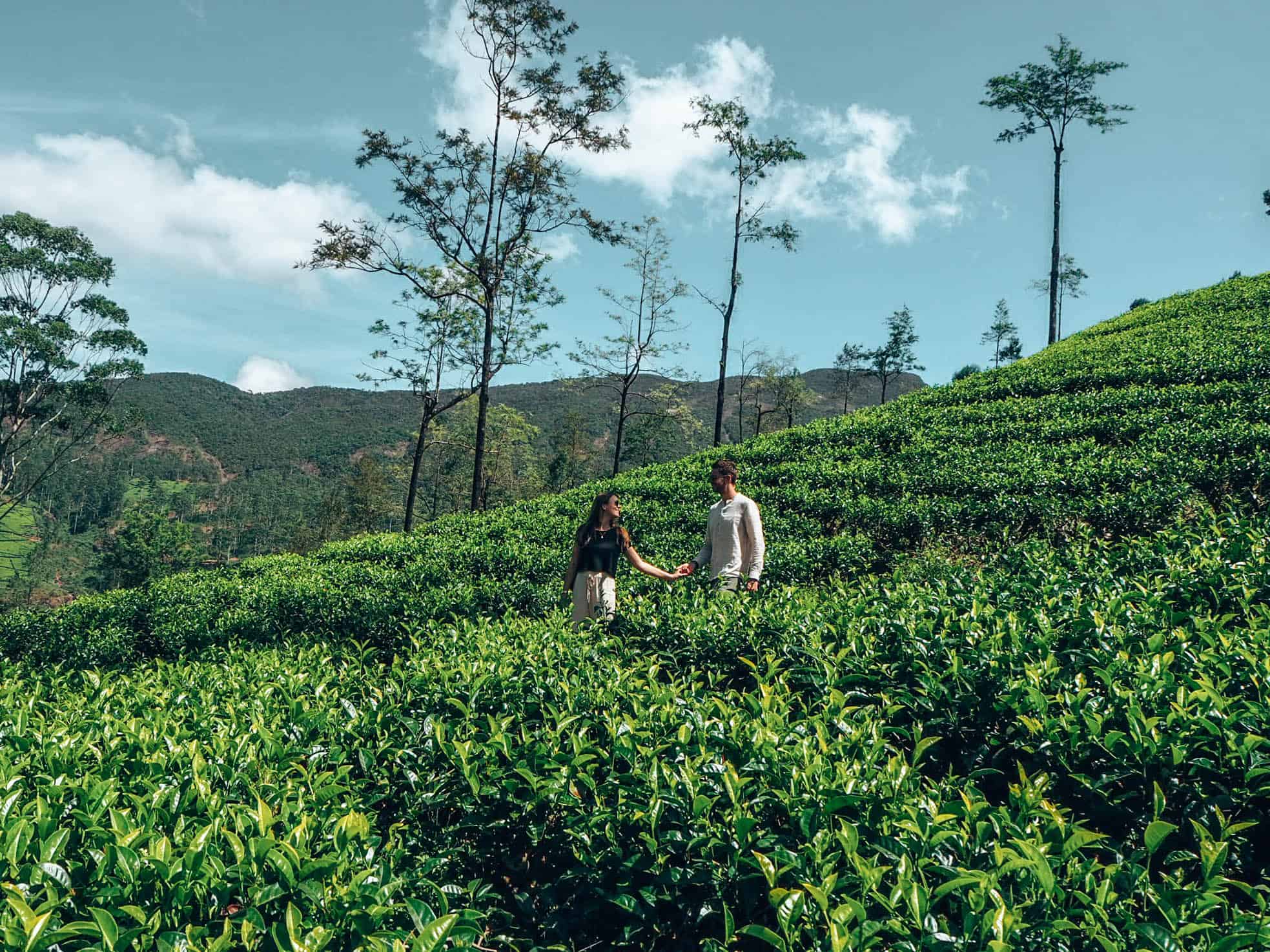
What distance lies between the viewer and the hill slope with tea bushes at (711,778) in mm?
2070

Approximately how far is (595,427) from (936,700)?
151m

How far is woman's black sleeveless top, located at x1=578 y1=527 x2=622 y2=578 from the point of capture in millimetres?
6273

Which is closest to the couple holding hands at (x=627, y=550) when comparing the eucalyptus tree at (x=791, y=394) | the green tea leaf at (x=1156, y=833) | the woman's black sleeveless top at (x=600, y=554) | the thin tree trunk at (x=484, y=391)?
the woman's black sleeveless top at (x=600, y=554)

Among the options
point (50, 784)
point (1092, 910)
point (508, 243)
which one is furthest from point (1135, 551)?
point (508, 243)

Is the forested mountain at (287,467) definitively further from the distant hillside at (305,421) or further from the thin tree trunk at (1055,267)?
the thin tree trunk at (1055,267)

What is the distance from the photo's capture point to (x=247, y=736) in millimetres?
3330

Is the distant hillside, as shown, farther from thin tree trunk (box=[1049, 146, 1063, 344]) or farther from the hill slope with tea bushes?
the hill slope with tea bushes

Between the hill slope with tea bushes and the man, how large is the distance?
1.43ft

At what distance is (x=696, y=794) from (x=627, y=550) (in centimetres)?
373

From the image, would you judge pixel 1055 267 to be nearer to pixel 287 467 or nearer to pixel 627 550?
pixel 627 550

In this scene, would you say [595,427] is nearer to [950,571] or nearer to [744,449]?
[744,449]

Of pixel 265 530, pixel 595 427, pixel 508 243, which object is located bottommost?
pixel 265 530

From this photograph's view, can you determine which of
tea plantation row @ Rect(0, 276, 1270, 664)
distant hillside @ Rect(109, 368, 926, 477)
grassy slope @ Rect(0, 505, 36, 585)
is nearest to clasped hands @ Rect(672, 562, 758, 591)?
tea plantation row @ Rect(0, 276, 1270, 664)

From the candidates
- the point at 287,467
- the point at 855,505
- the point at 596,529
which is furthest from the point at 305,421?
the point at 596,529
